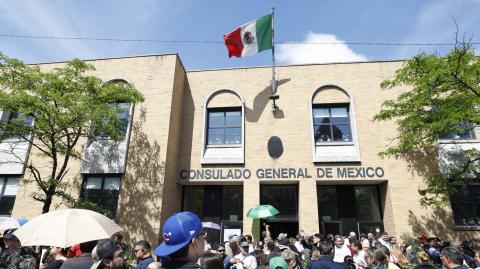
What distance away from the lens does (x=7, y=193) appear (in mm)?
16016

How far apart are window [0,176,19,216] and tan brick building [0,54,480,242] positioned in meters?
0.07

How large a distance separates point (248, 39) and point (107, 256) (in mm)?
15306

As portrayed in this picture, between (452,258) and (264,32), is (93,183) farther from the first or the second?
(452,258)

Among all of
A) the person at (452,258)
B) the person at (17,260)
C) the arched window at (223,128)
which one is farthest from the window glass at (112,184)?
the person at (452,258)

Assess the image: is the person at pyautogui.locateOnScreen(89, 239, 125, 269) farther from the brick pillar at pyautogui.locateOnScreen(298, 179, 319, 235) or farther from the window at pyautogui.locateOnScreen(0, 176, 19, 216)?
the window at pyautogui.locateOnScreen(0, 176, 19, 216)

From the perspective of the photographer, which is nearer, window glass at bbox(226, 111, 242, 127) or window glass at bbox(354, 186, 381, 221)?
window glass at bbox(354, 186, 381, 221)

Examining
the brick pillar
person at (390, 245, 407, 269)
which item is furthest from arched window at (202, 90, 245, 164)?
person at (390, 245, 407, 269)

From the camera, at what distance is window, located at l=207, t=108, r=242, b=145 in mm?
16875

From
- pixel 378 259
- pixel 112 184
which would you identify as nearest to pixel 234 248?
pixel 378 259

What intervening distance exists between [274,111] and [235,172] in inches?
156

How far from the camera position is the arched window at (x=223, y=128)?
640 inches

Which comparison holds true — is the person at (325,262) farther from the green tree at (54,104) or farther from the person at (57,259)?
the green tree at (54,104)

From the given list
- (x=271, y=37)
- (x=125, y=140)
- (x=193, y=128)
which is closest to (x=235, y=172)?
(x=193, y=128)

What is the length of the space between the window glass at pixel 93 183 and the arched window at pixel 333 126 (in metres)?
11.0
